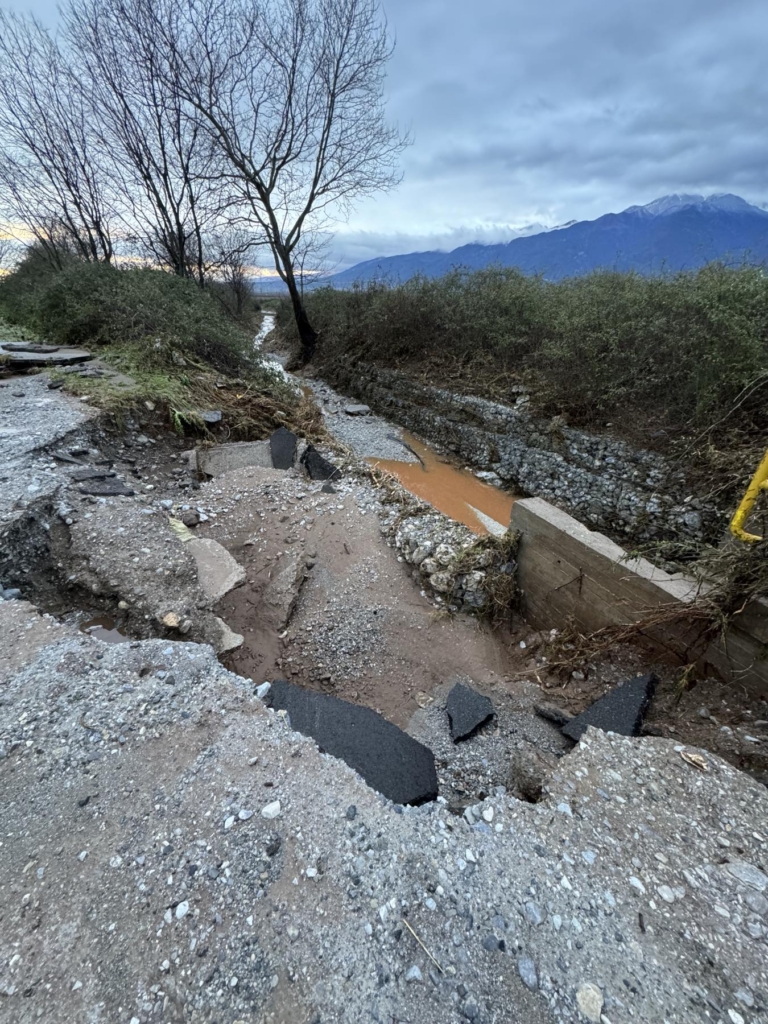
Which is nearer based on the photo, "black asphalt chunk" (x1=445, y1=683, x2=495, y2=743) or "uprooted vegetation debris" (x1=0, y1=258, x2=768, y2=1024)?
"uprooted vegetation debris" (x1=0, y1=258, x2=768, y2=1024)

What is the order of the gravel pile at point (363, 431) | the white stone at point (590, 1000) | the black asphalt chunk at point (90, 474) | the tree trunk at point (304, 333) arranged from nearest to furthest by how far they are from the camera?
the white stone at point (590, 1000), the black asphalt chunk at point (90, 474), the gravel pile at point (363, 431), the tree trunk at point (304, 333)

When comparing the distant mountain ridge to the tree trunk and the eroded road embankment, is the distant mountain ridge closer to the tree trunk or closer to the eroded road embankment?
the tree trunk

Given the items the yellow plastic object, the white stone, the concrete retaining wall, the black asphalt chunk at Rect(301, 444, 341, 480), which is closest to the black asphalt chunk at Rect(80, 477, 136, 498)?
the black asphalt chunk at Rect(301, 444, 341, 480)

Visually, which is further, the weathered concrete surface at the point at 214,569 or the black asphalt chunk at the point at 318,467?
the black asphalt chunk at the point at 318,467

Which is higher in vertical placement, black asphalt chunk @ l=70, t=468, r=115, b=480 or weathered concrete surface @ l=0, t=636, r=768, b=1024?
black asphalt chunk @ l=70, t=468, r=115, b=480

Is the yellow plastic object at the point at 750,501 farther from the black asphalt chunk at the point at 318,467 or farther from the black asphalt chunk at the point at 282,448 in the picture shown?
the black asphalt chunk at the point at 282,448

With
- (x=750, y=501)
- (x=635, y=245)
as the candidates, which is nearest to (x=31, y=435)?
(x=750, y=501)

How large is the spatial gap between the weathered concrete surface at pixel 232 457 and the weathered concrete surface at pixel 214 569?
2139 millimetres

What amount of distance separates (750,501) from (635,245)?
21.6 metres

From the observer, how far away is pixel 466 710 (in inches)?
121

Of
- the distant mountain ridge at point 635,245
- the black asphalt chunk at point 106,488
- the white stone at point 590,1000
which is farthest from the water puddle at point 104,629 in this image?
the distant mountain ridge at point 635,245

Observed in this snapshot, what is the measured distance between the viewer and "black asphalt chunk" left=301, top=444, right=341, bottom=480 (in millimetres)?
5984

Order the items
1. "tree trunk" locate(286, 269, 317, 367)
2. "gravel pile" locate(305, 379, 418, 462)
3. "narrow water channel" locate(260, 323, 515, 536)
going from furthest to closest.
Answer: "tree trunk" locate(286, 269, 317, 367)
"gravel pile" locate(305, 379, 418, 462)
"narrow water channel" locate(260, 323, 515, 536)

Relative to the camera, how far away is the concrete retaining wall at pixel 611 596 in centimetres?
260
